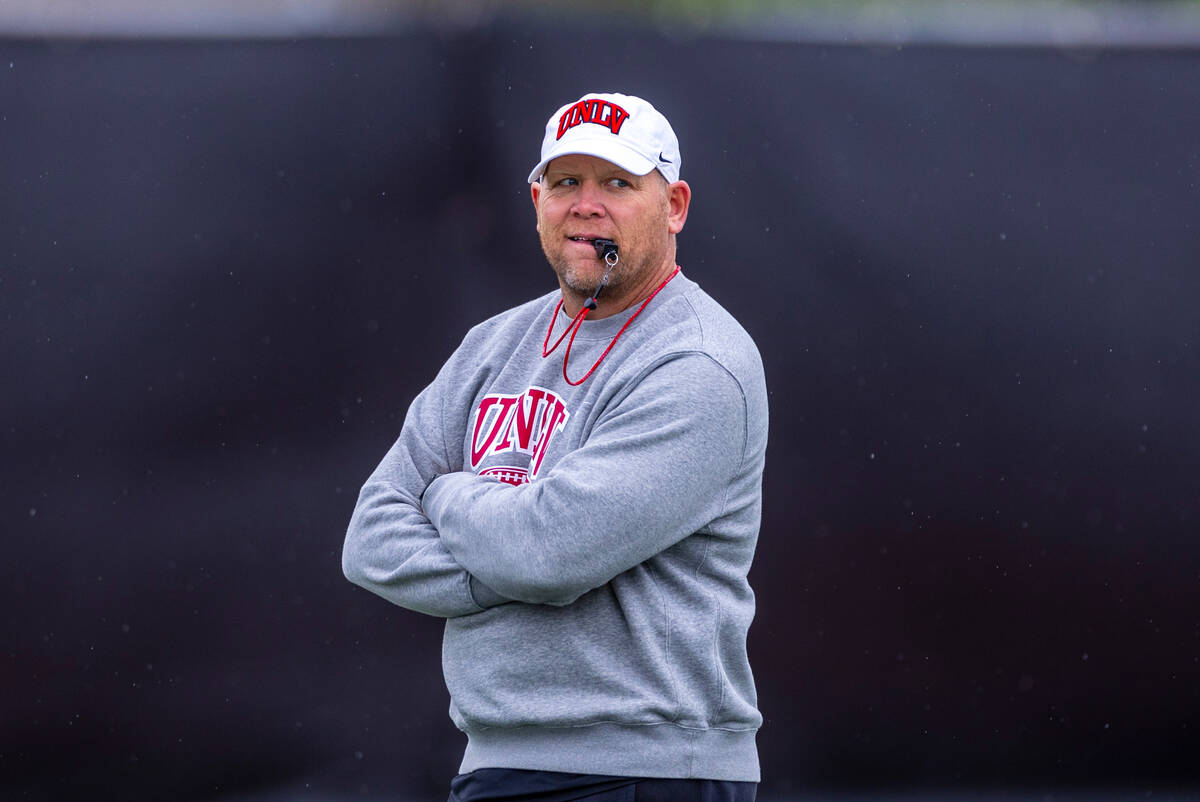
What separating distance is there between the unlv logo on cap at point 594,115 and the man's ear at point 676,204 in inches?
5.3

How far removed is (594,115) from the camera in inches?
79.0

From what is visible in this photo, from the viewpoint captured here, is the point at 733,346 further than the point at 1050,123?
No

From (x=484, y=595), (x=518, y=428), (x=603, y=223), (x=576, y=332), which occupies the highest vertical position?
(x=603, y=223)

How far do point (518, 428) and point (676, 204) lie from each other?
429mm

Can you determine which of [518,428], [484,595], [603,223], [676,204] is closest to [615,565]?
[484,595]

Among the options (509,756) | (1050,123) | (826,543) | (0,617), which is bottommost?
(509,756)

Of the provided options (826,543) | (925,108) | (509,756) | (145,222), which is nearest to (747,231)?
(925,108)

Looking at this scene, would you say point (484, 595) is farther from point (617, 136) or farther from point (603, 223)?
point (617, 136)

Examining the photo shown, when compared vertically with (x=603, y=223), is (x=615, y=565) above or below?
below

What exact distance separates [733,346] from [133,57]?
1790 millimetres

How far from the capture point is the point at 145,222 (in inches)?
119

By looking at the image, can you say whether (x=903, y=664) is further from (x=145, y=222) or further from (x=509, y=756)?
(x=145, y=222)

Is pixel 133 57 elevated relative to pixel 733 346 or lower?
elevated

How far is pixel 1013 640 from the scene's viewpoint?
10.3 ft
